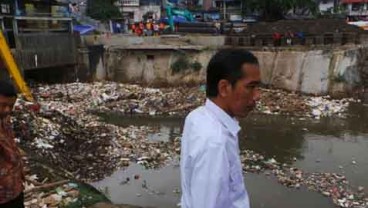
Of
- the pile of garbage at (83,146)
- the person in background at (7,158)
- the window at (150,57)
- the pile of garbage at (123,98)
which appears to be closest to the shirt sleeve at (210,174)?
the person in background at (7,158)

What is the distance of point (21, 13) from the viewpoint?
18172mm

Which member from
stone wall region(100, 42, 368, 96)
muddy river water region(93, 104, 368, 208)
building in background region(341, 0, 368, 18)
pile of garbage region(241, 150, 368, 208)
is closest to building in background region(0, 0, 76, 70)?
stone wall region(100, 42, 368, 96)

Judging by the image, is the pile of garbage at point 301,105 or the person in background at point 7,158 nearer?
the person in background at point 7,158

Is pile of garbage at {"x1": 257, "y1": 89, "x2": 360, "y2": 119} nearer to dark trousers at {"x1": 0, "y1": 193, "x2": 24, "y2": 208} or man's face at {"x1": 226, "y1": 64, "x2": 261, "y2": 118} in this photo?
dark trousers at {"x1": 0, "y1": 193, "x2": 24, "y2": 208}

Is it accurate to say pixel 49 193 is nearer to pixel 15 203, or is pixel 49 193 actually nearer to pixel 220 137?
pixel 15 203

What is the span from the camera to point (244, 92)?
70.3 inches

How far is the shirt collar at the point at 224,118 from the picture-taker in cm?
174

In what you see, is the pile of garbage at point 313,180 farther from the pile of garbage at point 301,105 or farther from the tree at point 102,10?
the tree at point 102,10

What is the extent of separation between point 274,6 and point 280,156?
77.6 ft

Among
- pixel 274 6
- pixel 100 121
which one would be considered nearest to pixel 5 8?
pixel 100 121

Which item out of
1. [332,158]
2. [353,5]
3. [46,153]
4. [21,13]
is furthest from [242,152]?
[353,5]

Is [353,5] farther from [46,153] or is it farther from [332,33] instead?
[46,153]

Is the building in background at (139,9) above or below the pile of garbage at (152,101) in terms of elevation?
above

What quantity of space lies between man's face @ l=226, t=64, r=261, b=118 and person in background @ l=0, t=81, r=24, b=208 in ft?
6.09
